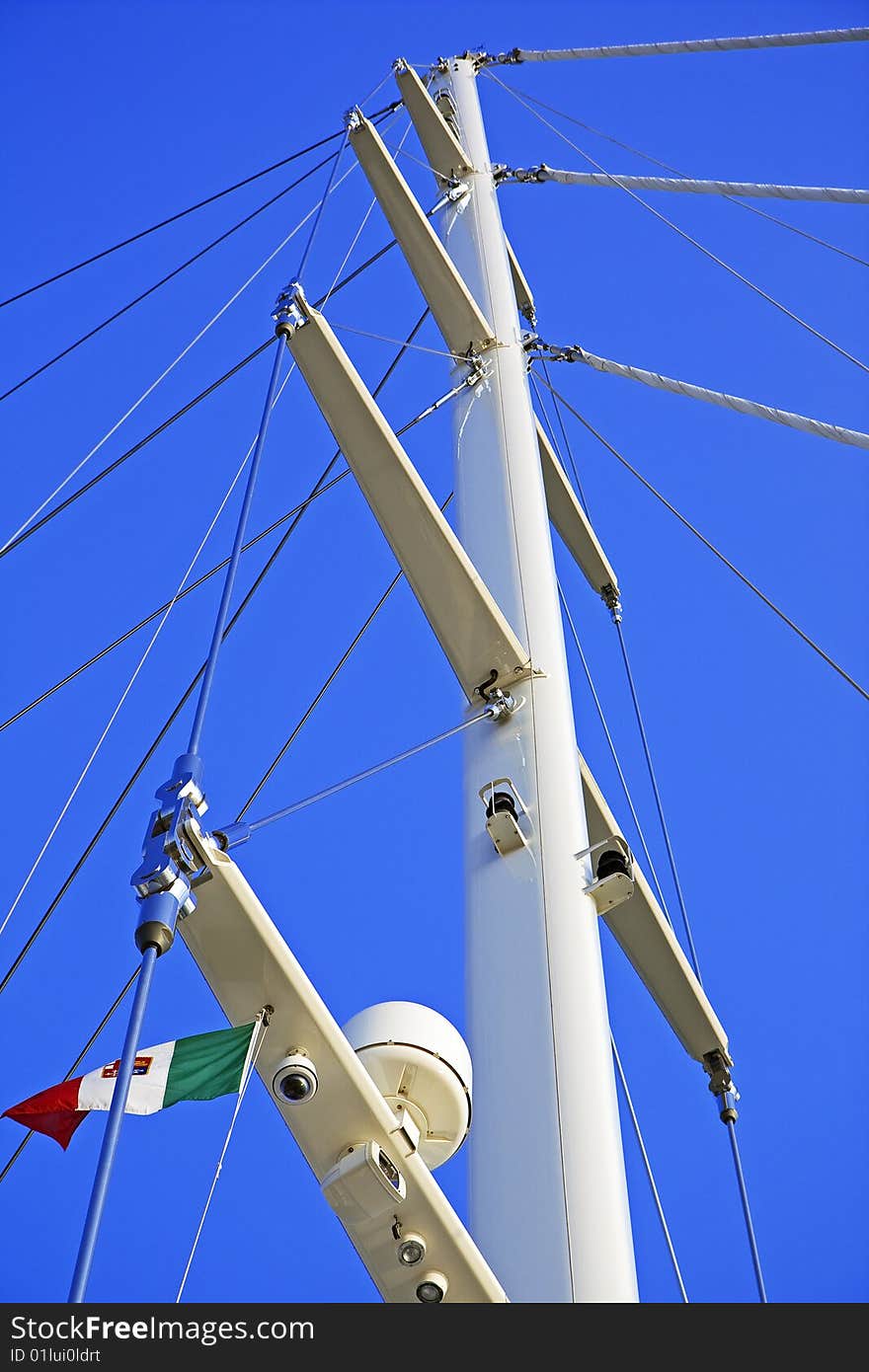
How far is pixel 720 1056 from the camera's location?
620cm

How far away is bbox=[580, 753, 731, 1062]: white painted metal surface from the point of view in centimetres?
568

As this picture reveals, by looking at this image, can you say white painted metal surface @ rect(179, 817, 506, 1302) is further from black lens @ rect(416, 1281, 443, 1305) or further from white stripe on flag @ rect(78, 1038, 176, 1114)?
white stripe on flag @ rect(78, 1038, 176, 1114)

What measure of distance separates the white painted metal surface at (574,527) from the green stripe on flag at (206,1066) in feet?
18.5

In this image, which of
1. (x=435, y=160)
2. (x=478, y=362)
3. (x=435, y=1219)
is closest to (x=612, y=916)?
(x=435, y=1219)

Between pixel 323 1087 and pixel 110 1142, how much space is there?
981mm

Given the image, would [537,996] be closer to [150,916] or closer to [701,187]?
[150,916]

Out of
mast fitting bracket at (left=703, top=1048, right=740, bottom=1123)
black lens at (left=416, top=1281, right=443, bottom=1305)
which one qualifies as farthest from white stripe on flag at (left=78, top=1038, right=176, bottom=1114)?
mast fitting bracket at (left=703, top=1048, right=740, bottom=1123)

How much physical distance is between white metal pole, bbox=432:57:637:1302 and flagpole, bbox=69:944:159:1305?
56.4 inches

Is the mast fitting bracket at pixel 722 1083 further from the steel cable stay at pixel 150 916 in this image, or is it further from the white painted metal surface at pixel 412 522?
the steel cable stay at pixel 150 916

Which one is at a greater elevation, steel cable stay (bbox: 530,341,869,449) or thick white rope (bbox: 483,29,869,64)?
thick white rope (bbox: 483,29,869,64)

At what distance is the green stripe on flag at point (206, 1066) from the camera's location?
3.36m

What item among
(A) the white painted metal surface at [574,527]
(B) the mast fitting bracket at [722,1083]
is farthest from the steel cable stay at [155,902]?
(A) the white painted metal surface at [574,527]

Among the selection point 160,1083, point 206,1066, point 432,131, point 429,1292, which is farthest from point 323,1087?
point 432,131
